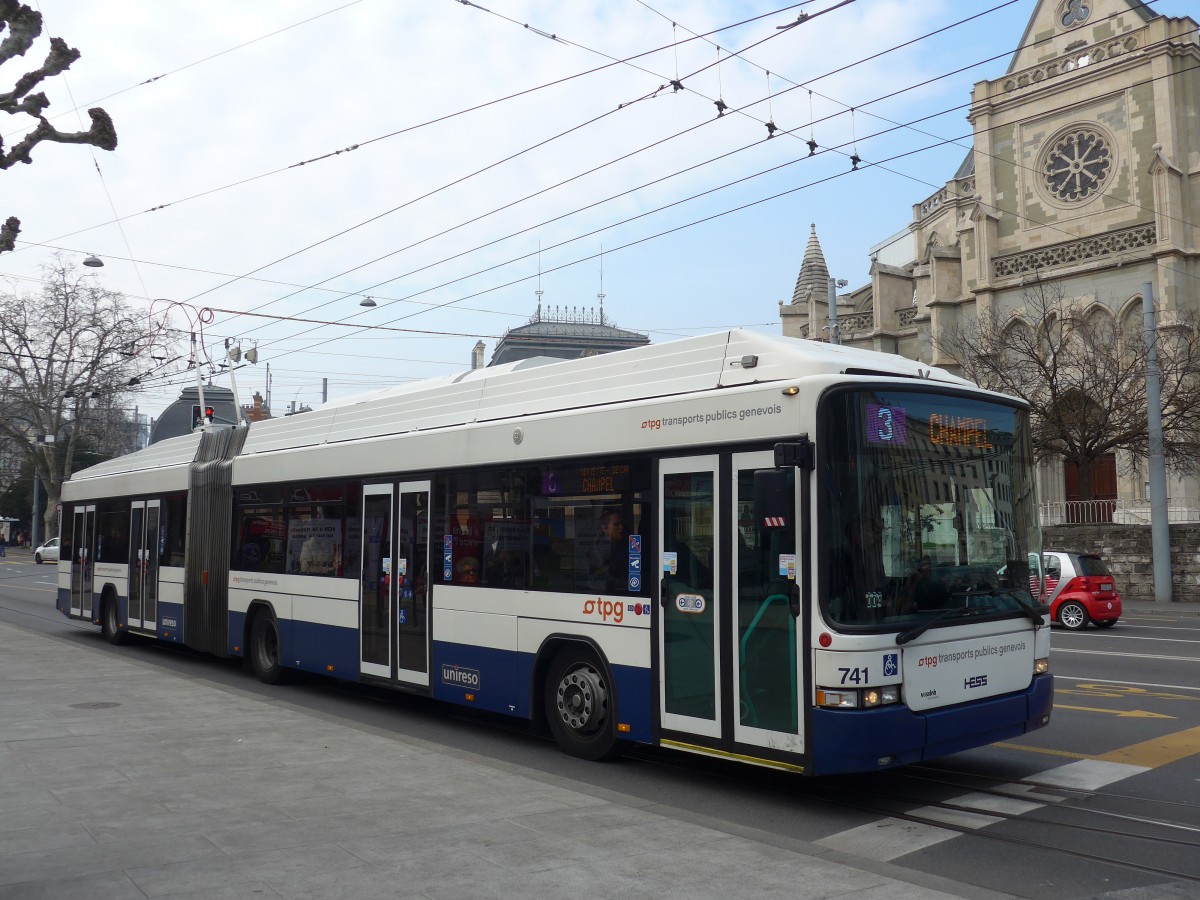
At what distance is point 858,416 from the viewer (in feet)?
23.1

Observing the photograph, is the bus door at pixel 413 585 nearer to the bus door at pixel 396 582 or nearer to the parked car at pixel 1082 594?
the bus door at pixel 396 582

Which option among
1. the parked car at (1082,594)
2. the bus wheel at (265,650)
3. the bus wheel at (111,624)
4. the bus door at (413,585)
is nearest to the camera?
the bus door at (413,585)

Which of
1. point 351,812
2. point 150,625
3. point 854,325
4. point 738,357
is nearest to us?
point 351,812

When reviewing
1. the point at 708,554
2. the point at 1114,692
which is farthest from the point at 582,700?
the point at 1114,692

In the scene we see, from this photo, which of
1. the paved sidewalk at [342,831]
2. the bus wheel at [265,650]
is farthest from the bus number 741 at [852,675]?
the bus wheel at [265,650]

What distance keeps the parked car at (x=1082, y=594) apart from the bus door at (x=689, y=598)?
15.5 metres

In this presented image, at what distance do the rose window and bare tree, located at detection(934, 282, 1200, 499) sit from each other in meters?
8.54

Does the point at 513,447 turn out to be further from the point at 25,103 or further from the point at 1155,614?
the point at 1155,614

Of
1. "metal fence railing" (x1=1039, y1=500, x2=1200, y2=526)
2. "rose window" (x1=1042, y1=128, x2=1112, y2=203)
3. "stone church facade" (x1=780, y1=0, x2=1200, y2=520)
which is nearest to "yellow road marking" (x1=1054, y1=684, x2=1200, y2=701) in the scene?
"metal fence railing" (x1=1039, y1=500, x2=1200, y2=526)

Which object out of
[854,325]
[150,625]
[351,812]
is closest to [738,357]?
[351,812]

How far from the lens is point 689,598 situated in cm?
771

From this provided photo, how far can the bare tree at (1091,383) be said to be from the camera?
30.2 metres

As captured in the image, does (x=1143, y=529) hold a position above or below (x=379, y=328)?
below

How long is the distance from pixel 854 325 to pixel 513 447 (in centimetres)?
4223
